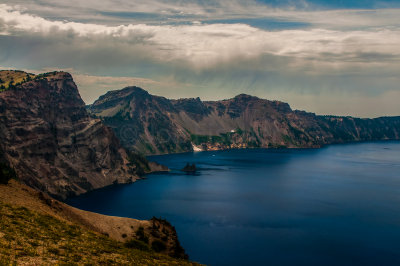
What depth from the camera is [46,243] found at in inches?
2205

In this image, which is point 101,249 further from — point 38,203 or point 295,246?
point 295,246

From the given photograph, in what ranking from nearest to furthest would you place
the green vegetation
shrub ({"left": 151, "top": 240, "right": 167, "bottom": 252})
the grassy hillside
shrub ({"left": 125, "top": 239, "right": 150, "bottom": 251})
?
the green vegetation
the grassy hillside
shrub ({"left": 125, "top": 239, "right": 150, "bottom": 251})
shrub ({"left": 151, "top": 240, "right": 167, "bottom": 252})

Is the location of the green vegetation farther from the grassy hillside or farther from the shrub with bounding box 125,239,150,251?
the shrub with bounding box 125,239,150,251

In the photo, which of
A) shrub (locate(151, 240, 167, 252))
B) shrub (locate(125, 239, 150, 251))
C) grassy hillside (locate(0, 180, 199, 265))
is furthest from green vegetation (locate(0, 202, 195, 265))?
shrub (locate(151, 240, 167, 252))

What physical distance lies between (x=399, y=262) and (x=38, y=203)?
139751 millimetres

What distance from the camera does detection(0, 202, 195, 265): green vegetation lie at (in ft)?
155

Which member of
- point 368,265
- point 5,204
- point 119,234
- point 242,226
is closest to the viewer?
point 5,204

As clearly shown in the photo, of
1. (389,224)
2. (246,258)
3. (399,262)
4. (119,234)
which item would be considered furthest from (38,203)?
(389,224)

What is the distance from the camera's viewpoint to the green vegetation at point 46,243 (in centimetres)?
4712

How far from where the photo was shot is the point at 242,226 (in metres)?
187

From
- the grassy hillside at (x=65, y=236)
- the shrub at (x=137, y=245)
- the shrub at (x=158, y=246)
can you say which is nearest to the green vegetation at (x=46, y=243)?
the grassy hillside at (x=65, y=236)

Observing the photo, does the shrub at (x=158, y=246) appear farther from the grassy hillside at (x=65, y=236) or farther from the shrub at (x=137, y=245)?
the shrub at (x=137, y=245)

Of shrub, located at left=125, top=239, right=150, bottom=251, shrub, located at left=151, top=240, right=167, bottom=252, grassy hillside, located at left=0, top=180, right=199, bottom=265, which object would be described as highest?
grassy hillside, located at left=0, top=180, right=199, bottom=265

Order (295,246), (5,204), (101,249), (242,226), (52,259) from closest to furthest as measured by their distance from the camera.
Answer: (52,259)
(101,249)
(5,204)
(295,246)
(242,226)
